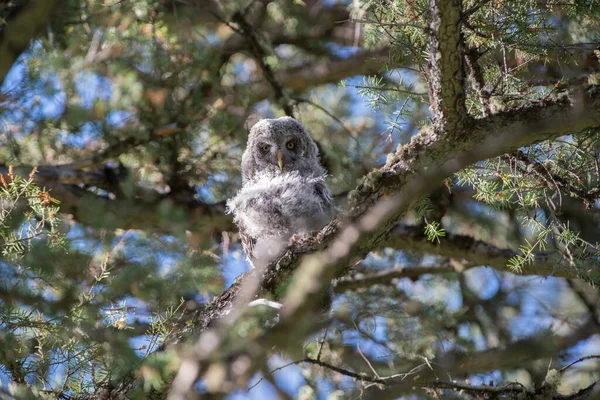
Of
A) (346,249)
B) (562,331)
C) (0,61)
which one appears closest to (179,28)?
(0,61)

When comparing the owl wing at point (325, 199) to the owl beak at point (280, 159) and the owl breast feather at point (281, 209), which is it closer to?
the owl breast feather at point (281, 209)

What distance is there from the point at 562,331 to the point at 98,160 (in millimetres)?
3996

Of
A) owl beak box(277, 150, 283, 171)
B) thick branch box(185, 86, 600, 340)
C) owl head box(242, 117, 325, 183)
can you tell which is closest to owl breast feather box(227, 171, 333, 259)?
owl beak box(277, 150, 283, 171)

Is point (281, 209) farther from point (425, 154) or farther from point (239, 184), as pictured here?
point (239, 184)

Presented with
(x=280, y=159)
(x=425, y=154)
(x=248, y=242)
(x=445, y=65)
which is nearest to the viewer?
(x=445, y=65)

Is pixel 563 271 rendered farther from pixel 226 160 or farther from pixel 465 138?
pixel 226 160

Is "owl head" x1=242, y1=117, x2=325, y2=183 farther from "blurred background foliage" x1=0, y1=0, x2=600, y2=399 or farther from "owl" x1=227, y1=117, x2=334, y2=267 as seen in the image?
"blurred background foliage" x1=0, y1=0, x2=600, y2=399

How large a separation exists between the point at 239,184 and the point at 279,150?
92 cm

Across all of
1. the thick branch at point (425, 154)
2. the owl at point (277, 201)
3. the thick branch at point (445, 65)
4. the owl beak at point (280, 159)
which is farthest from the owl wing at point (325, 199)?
the thick branch at point (445, 65)

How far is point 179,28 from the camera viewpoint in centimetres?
453

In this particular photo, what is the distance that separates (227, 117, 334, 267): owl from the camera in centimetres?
363

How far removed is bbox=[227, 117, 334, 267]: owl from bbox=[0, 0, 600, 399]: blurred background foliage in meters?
0.32

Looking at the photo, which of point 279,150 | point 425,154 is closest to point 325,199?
point 279,150

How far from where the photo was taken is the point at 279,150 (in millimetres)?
4316
